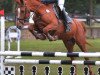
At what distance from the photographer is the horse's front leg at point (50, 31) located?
9.37 m

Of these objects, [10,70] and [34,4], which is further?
[34,4]

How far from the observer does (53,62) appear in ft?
23.0

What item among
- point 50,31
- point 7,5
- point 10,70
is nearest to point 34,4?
point 50,31

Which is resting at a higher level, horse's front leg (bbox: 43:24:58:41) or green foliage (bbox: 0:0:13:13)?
green foliage (bbox: 0:0:13:13)

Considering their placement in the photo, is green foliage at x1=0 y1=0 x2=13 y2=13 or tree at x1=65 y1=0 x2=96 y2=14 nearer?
tree at x1=65 y1=0 x2=96 y2=14

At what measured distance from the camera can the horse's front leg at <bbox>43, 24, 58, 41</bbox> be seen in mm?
9374

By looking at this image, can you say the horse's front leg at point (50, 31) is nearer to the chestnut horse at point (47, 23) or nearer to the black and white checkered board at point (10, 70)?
the chestnut horse at point (47, 23)

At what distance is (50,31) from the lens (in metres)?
9.52

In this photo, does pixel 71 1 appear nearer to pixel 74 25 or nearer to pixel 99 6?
pixel 99 6

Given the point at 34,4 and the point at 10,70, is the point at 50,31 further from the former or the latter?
the point at 10,70

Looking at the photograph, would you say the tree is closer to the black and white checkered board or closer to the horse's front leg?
the horse's front leg

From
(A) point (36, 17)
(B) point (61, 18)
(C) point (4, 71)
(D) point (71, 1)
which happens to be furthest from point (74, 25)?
(D) point (71, 1)

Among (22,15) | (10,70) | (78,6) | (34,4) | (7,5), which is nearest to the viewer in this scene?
(10,70)

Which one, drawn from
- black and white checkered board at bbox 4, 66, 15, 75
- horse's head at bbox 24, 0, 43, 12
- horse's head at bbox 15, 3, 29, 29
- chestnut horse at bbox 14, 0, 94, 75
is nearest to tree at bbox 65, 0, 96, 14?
chestnut horse at bbox 14, 0, 94, 75
